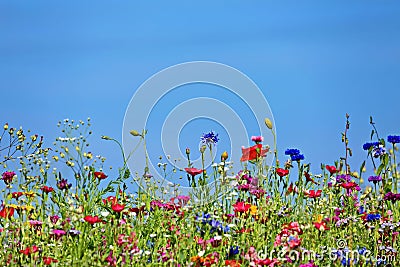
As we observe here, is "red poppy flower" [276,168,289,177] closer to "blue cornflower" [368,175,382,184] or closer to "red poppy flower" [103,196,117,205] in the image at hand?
"blue cornflower" [368,175,382,184]

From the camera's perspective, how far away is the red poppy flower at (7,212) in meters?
4.22

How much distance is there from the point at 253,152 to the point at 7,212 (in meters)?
1.78

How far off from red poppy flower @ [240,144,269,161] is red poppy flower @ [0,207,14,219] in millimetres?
1691

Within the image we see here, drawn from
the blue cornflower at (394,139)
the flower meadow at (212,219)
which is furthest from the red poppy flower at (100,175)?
the blue cornflower at (394,139)

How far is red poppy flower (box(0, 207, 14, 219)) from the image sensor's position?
422cm

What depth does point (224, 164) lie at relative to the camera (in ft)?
15.2

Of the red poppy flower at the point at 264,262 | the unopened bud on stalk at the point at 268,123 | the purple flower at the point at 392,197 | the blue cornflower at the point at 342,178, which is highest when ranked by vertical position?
the unopened bud on stalk at the point at 268,123

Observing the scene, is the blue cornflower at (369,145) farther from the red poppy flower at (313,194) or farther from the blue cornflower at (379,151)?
the red poppy flower at (313,194)

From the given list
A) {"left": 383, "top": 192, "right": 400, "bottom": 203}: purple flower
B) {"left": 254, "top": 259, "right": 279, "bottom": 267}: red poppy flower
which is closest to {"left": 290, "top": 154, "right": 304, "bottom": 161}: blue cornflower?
{"left": 383, "top": 192, "right": 400, "bottom": 203}: purple flower

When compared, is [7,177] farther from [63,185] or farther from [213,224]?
[213,224]

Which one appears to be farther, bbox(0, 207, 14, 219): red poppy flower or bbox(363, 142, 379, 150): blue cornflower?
bbox(363, 142, 379, 150): blue cornflower

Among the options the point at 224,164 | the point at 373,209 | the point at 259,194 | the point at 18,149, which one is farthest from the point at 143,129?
the point at 373,209

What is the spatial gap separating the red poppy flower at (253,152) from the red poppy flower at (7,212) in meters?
1.69

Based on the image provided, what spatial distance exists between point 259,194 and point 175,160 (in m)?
0.68
